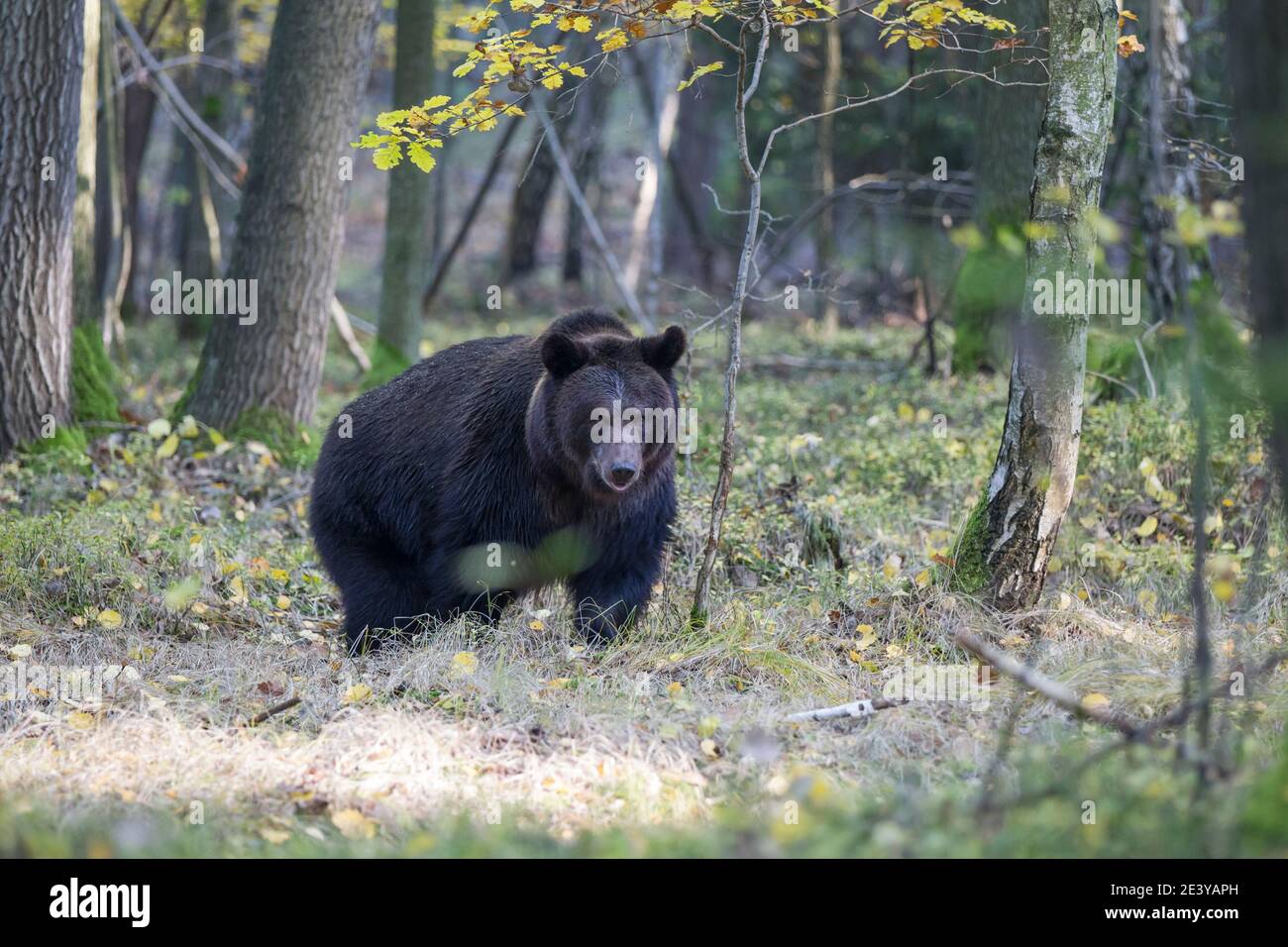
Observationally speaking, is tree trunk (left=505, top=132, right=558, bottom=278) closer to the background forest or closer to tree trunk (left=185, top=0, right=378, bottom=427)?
the background forest

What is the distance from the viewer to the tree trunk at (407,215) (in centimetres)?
1293

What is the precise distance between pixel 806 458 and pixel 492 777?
5.58 metres

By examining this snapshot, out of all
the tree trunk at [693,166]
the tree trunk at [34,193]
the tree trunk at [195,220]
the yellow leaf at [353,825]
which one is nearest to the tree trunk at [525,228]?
the tree trunk at [693,166]

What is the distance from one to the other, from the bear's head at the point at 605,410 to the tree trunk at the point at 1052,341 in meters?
1.72

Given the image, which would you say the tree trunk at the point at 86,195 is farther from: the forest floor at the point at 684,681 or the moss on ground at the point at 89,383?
the forest floor at the point at 684,681

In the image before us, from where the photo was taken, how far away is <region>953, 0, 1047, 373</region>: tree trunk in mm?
12148

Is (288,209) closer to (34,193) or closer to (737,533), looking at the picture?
(34,193)

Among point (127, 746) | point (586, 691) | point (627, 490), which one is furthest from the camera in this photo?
point (627, 490)

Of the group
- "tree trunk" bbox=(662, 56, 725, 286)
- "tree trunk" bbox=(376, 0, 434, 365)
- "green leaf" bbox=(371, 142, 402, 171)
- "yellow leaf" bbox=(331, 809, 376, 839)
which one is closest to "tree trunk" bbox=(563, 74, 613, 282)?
"tree trunk" bbox=(662, 56, 725, 286)

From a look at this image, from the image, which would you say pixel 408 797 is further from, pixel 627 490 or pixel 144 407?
pixel 144 407

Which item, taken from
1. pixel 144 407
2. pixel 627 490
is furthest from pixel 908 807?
pixel 144 407

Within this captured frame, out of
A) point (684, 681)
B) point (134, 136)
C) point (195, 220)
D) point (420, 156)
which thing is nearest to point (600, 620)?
point (684, 681)
